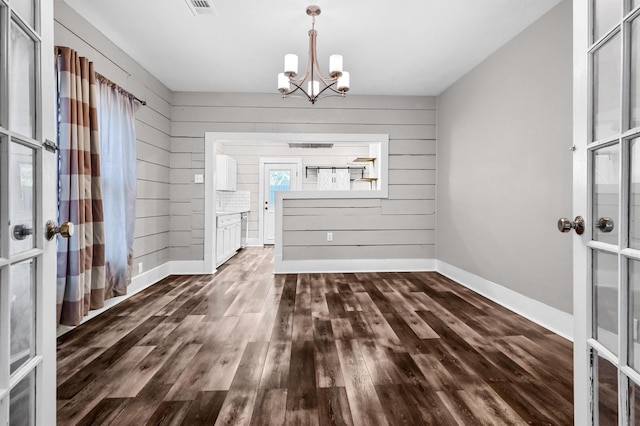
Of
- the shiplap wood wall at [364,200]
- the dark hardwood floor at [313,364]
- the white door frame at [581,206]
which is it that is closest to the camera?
the white door frame at [581,206]

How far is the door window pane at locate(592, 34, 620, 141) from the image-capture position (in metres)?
0.88

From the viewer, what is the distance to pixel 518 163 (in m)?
2.87

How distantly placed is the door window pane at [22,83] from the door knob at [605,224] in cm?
163

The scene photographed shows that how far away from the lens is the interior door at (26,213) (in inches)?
31.1

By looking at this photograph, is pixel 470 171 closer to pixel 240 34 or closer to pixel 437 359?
pixel 437 359

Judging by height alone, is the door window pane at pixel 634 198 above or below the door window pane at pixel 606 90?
below

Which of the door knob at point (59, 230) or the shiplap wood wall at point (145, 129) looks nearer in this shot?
the door knob at point (59, 230)

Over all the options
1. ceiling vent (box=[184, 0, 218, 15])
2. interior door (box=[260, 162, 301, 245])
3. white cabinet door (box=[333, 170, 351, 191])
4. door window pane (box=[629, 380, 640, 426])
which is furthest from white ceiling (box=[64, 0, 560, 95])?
interior door (box=[260, 162, 301, 245])

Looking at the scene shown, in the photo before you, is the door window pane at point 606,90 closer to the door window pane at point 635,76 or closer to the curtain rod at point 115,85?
the door window pane at point 635,76

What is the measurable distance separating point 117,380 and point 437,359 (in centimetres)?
184

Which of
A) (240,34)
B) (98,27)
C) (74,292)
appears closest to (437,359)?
(74,292)

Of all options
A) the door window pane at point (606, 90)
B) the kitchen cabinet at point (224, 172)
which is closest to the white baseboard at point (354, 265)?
the kitchen cabinet at point (224, 172)

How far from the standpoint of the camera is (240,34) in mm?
2898

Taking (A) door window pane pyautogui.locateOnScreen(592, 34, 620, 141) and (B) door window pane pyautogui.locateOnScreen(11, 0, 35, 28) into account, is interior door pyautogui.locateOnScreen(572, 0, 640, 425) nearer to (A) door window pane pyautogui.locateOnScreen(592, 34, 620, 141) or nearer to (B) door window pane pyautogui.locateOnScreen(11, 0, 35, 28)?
(A) door window pane pyautogui.locateOnScreen(592, 34, 620, 141)
